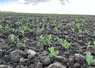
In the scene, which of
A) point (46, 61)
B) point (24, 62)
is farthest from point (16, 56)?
point (46, 61)

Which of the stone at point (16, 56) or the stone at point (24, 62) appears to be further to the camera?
the stone at point (16, 56)

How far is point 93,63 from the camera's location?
17.4 feet

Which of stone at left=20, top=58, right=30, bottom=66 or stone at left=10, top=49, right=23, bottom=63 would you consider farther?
stone at left=10, top=49, right=23, bottom=63

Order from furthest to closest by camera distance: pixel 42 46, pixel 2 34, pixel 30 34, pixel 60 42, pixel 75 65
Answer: pixel 30 34
pixel 2 34
pixel 60 42
pixel 42 46
pixel 75 65

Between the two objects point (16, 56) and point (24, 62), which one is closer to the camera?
point (24, 62)

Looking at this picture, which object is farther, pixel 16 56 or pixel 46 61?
pixel 16 56

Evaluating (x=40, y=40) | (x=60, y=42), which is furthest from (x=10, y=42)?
(x=60, y=42)

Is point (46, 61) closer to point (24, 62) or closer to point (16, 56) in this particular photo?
A: point (24, 62)

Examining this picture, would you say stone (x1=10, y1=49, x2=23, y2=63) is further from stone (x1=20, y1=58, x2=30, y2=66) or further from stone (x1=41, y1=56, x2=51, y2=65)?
stone (x1=41, y1=56, x2=51, y2=65)

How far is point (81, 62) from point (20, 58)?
136 cm

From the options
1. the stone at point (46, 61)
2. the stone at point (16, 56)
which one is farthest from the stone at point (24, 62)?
the stone at point (46, 61)

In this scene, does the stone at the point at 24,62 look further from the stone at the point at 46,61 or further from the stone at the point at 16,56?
the stone at the point at 46,61

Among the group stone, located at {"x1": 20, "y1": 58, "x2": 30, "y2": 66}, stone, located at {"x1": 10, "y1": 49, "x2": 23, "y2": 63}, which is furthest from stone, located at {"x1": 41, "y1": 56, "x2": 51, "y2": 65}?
stone, located at {"x1": 10, "y1": 49, "x2": 23, "y2": 63}

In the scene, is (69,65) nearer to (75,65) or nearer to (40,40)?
(75,65)
